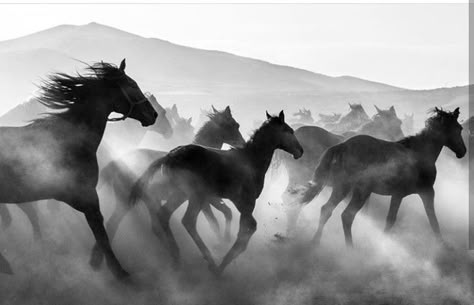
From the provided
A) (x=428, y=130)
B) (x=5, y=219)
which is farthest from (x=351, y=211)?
(x=5, y=219)

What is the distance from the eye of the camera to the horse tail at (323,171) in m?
8.79

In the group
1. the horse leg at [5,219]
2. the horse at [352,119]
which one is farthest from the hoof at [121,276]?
the horse at [352,119]

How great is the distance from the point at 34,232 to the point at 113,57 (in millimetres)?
131024

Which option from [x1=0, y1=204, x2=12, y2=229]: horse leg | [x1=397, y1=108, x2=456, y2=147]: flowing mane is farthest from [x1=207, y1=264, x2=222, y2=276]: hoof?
[x1=397, y1=108, x2=456, y2=147]: flowing mane

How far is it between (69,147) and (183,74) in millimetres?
122038

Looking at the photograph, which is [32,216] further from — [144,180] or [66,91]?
[66,91]

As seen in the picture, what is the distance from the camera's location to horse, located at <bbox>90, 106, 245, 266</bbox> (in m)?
8.17

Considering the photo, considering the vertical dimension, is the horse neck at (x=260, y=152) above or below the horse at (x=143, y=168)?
above

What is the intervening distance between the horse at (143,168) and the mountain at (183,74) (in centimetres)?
6004

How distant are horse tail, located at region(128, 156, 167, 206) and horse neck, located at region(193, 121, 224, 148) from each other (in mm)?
2229

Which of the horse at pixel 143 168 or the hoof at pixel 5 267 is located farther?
the horse at pixel 143 168

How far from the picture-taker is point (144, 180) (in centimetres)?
761

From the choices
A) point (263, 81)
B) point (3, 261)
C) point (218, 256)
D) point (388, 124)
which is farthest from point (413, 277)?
point (263, 81)

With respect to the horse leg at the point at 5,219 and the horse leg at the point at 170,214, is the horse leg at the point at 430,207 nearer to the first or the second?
the horse leg at the point at 170,214
